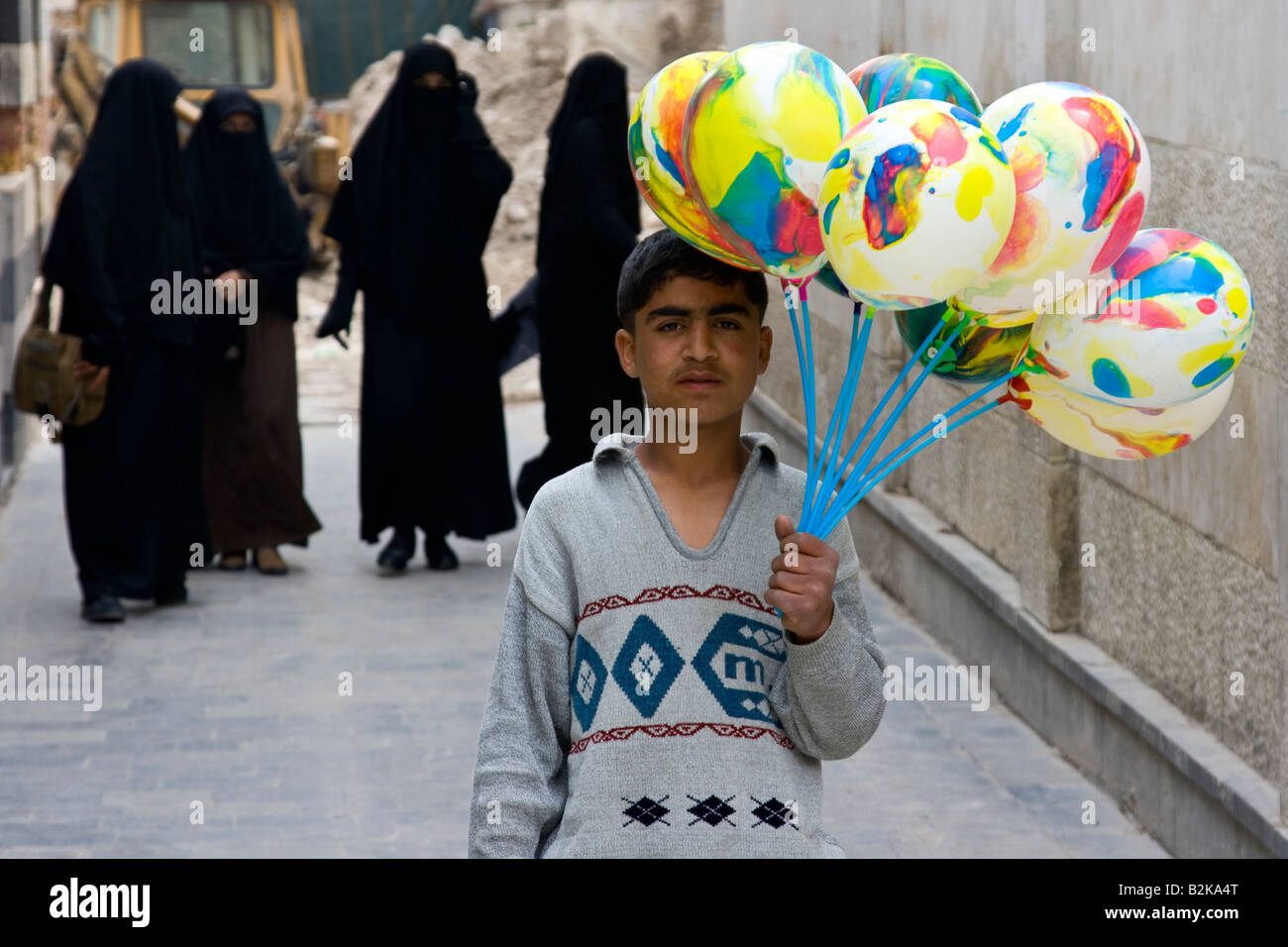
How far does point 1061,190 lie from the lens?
2.21 meters

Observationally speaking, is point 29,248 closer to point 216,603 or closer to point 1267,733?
point 216,603

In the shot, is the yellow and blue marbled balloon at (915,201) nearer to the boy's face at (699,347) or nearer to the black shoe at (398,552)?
the boy's face at (699,347)

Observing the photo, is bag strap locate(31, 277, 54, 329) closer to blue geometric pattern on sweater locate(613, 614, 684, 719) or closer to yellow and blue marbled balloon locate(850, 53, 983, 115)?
yellow and blue marbled balloon locate(850, 53, 983, 115)

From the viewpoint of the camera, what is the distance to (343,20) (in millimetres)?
24781

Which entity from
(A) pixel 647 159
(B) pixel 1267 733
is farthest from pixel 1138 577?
(A) pixel 647 159

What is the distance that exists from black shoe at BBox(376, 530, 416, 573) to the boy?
18.5 feet

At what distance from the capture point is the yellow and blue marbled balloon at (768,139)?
7.33ft

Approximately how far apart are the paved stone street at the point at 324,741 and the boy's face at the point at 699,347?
266cm

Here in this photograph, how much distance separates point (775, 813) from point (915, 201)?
2.30 feet

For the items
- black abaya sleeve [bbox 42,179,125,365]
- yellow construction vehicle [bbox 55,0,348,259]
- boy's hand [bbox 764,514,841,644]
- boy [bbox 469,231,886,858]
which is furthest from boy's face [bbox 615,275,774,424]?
yellow construction vehicle [bbox 55,0,348,259]

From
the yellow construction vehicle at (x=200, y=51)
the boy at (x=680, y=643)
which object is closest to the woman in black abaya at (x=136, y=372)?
the boy at (x=680, y=643)

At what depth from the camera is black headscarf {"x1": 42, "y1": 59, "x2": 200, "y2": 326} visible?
7.00 meters

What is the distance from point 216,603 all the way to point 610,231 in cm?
206

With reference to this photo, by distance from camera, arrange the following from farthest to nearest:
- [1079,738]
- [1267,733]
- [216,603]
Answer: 1. [216,603]
2. [1079,738]
3. [1267,733]
